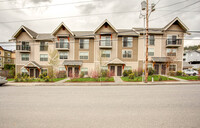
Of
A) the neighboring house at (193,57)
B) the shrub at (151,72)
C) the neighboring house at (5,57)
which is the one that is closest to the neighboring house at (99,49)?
the shrub at (151,72)

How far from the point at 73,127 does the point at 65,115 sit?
1.01 m

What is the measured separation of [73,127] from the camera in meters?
2.97

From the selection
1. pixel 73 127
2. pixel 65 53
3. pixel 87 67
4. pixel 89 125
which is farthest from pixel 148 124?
pixel 65 53

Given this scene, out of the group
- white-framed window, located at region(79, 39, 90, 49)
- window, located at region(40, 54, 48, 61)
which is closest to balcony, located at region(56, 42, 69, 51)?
white-framed window, located at region(79, 39, 90, 49)

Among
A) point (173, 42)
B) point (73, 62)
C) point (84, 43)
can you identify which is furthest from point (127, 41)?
A: point (73, 62)

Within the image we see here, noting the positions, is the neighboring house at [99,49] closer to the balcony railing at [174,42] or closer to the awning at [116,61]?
the balcony railing at [174,42]

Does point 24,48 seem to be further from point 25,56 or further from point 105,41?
point 105,41

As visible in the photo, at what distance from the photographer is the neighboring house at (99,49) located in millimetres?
18547

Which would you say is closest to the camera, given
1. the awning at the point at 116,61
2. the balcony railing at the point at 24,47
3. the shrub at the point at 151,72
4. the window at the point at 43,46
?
the shrub at the point at 151,72

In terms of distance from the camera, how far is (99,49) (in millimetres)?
19094

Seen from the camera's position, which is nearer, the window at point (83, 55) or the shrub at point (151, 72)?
the shrub at point (151, 72)

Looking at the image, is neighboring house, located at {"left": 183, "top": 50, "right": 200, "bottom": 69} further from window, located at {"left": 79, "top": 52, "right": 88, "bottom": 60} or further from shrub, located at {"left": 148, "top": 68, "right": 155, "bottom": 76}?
window, located at {"left": 79, "top": 52, "right": 88, "bottom": 60}

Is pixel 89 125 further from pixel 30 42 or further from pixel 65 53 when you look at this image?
pixel 30 42

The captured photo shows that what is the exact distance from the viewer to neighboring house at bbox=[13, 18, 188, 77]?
18547mm
